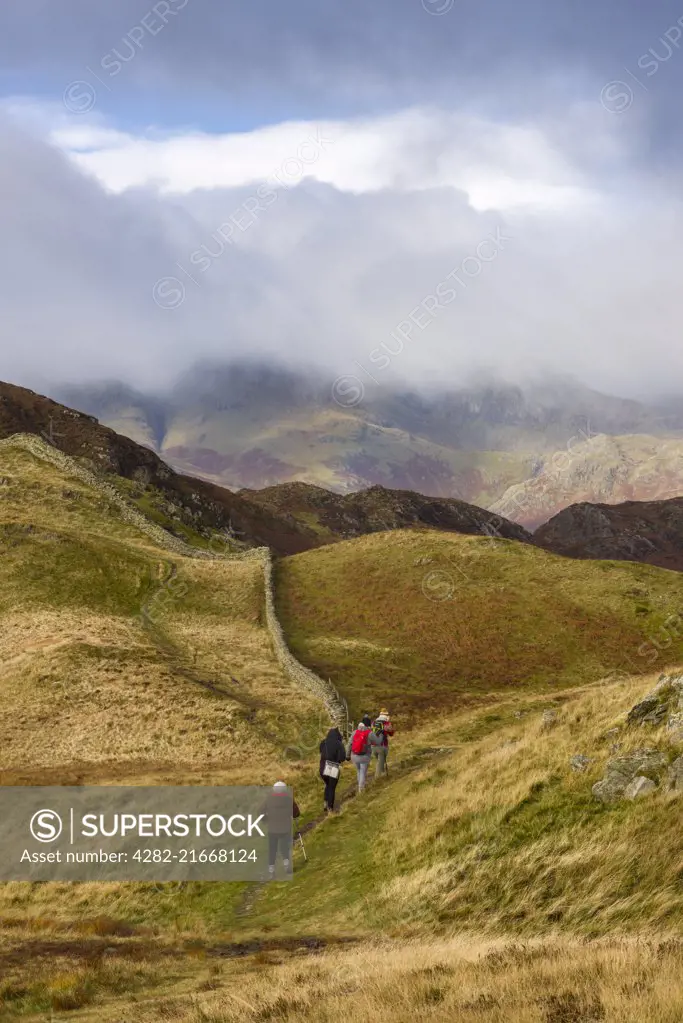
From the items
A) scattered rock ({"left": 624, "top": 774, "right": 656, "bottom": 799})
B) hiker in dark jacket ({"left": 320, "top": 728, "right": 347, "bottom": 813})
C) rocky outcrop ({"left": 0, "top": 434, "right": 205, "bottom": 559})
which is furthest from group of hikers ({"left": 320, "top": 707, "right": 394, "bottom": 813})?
rocky outcrop ({"left": 0, "top": 434, "right": 205, "bottom": 559})

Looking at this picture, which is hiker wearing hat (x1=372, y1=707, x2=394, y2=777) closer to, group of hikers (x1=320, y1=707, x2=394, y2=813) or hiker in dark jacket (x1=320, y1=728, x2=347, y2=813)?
group of hikers (x1=320, y1=707, x2=394, y2=813)

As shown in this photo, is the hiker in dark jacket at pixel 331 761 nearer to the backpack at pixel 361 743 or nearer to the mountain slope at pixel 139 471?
the backpack at pixel 361 743

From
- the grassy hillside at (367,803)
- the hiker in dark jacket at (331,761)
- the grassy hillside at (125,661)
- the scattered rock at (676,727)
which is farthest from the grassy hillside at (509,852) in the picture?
the grassy hillside at (125,661)

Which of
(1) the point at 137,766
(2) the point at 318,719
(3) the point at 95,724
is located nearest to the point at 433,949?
(1) the point at 137,766

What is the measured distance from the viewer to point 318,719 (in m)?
42.2

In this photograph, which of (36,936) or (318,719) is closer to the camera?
(36,936)

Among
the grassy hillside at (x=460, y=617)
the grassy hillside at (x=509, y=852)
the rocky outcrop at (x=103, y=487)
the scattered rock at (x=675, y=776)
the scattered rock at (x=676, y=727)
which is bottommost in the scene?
the grassy hillside at (x=509, y=852)

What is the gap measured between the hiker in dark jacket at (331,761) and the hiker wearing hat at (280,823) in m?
3.55

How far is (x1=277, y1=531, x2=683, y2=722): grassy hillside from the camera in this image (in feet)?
176

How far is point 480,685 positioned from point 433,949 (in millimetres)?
41550

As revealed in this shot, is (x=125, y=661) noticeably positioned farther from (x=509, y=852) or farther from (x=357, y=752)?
(x=509, y=852)

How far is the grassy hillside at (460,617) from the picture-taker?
53750 mm

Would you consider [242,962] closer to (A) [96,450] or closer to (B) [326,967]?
(B) [326,967]

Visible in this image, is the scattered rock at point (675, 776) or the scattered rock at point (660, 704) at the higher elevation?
the scattered rock at point (660, 704)
